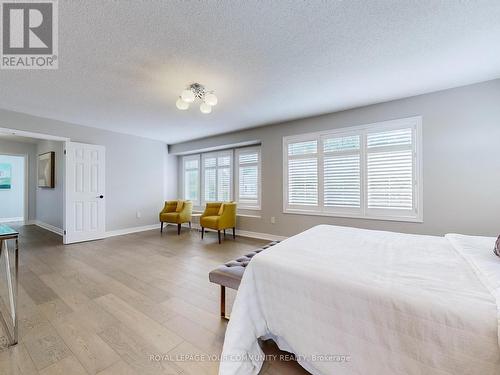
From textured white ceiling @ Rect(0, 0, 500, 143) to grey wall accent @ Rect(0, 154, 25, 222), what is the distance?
4922 millimetres

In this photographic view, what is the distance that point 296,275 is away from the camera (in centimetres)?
123

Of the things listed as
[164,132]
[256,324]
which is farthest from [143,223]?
[256,324]

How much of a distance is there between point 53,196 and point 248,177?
4.98m

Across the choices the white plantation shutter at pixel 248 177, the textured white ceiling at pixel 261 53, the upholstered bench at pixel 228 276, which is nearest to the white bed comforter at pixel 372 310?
the upholstered bench at pixel 228 276

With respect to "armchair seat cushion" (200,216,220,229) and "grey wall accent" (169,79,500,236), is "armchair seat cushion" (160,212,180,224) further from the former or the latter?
"grey wall accent" (169,79,500,236)

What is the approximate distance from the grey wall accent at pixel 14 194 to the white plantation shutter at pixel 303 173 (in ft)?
27.0

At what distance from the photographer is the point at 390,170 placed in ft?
10.9

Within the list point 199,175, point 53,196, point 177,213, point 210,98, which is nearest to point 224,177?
point 199,175

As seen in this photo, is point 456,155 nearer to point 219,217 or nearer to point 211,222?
point 219,217

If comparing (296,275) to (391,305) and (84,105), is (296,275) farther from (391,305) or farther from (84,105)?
(84,105)

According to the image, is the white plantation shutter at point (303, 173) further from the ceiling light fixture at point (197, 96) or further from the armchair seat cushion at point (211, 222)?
the ceiling light fixture at point (197, 96)

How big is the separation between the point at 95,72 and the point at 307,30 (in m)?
2.37

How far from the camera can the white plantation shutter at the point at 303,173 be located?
4.05m

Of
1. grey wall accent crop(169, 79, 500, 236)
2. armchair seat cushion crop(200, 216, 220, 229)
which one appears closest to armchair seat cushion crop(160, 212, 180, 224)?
armchair seat cushion crop(200, 216, 220, 229)
